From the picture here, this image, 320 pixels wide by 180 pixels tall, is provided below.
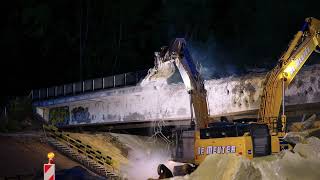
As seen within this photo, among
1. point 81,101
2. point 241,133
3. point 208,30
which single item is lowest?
point 241,133

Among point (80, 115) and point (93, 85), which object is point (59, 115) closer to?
point (80, 115)

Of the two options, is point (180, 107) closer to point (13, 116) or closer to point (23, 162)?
point (23, 162)

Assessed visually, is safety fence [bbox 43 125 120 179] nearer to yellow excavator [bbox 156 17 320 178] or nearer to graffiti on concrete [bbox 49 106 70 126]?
graffiti on concrete [bbox 49 106 70 126]

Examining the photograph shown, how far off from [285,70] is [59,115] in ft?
72.2

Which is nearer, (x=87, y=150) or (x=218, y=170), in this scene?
(x=218, y=170)

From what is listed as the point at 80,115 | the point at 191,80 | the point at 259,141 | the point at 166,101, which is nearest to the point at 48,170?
the point at 259,141

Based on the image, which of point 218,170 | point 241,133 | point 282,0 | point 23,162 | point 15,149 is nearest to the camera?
point 218,170

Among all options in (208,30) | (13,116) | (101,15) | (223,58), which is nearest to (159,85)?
(13,116)

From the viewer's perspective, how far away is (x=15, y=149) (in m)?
28.9

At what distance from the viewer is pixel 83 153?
29.7 m

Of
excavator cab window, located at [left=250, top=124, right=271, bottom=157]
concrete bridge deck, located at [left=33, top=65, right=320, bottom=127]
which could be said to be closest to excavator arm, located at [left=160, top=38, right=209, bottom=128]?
excavator cab window, located at [left=250, top=124, right=271, bottom=157]

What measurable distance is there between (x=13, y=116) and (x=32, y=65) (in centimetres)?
2079

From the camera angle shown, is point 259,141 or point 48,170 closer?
point 48,170

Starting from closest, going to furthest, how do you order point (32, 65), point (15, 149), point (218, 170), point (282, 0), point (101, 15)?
1. point (218, 170)
2. point (15, 149)
3. point (282, 0)
4. point (32, 65)
5. point (101, 15)
